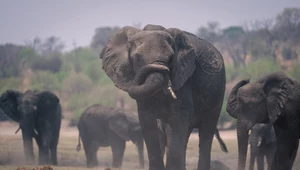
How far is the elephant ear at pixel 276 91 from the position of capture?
11.3 metres

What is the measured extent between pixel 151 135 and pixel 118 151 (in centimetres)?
933

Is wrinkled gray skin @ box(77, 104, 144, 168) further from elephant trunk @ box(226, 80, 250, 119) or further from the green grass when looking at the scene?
elephant trunk @ box(226, 80, 250, 119)

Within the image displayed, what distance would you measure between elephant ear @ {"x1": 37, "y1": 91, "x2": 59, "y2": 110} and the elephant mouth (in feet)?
31.3

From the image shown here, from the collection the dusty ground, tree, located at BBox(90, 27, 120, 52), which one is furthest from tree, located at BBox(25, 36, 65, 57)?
the dusty ground

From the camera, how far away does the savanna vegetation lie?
139ft

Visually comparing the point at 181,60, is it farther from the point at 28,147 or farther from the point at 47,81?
the point at 47,81

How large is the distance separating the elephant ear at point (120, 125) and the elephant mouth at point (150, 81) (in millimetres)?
10203

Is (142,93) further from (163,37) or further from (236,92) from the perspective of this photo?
(236,92)

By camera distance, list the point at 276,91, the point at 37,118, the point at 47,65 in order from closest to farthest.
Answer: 1. the point at 276,91
2. the point at 37,118
3. the point at 47,65

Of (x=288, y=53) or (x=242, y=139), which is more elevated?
(x=242, y=139)

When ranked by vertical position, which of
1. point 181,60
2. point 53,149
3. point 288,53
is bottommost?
point 53,149

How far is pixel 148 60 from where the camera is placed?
1049 centimetres

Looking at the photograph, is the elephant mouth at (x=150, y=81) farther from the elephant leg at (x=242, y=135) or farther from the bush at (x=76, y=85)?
the bush at (x=76, y=85)

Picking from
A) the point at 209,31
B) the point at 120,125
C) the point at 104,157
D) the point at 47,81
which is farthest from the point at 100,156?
the point at 209,31
